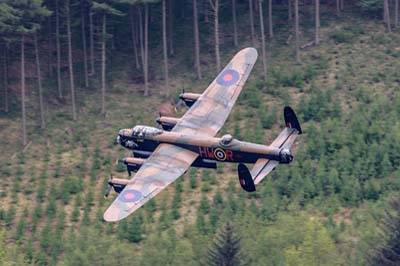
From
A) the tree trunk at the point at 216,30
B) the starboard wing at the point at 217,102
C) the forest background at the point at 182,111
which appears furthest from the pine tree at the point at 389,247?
the tree trunk at the point at 216,30

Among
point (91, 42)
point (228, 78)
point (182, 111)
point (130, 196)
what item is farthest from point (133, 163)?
point (91, 42)

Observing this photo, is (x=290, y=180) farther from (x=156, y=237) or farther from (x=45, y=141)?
(x=45, y=141)

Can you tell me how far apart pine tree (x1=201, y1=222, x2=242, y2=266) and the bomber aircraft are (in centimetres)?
282

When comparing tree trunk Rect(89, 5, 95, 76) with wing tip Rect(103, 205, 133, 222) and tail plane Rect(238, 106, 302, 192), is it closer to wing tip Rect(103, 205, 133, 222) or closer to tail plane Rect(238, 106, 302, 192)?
tail plane Rect(238, 106, 302, 192)

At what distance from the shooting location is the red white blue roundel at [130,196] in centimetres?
7044

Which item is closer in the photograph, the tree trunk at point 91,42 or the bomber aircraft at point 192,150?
the bomber aircraft at point 192,150

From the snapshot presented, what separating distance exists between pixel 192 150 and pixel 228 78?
9087 mm

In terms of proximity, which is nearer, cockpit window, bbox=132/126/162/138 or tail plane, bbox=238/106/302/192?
tail plane, bbox=238/106/302/192

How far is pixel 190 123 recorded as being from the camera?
260ft

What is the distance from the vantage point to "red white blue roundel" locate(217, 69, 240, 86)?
274 ft

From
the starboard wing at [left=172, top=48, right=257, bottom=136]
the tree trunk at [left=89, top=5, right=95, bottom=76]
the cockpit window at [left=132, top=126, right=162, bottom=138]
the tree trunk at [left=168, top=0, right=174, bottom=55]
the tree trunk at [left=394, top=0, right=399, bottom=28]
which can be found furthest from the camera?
the tree trunk at [left=394, top=0, right=399, bottom=28]

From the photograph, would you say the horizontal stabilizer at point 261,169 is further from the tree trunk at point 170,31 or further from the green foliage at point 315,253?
the tree trunk at point 170,31

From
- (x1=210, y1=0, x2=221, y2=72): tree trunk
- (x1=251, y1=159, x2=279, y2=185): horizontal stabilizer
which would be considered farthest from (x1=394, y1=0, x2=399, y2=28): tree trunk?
(x1=251, y1=159, x2=279, y2=185): horizontal stabilizer

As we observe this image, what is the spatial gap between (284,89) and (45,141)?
18.9 metres
